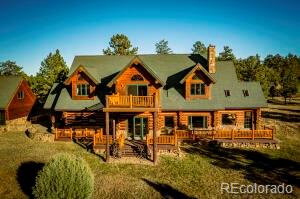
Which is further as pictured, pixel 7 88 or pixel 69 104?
pixel 7 88

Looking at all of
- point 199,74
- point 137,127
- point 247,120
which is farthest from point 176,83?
point 247,120

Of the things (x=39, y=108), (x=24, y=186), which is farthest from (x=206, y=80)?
(x=39, y=108)

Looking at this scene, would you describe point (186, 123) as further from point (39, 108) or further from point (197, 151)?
point (39, 108)

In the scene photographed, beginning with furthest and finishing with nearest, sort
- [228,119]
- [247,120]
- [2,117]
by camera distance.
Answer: [2,117]
[228,119]
[247,120]

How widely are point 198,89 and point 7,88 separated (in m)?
26.4

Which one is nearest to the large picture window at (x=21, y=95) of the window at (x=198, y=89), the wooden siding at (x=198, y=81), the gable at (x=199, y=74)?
the gable at (x=199, y=74)

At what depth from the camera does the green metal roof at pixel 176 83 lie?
26.2 metres

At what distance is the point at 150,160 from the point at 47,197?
362 inches

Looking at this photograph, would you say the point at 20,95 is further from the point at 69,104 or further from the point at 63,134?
the point at 63,134

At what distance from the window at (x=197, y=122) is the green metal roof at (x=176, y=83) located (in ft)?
4.71

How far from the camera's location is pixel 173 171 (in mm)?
17969

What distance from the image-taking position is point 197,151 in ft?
73.3

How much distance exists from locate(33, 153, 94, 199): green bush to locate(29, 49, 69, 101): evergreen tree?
30.4 m

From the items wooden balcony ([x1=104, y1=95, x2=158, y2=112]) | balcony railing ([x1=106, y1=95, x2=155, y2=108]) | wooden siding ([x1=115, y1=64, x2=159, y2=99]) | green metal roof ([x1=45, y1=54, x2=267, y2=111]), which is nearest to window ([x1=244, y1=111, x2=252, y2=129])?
green metal roof ([x1=45, y1=54, x2=267, y2=111])
